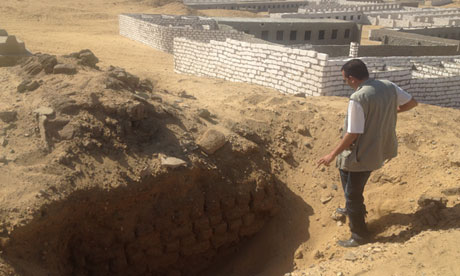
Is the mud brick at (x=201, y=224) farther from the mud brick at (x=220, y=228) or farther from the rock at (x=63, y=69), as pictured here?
the rock at (x=63, y=69)

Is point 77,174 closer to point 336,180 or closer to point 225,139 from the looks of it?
point 225,139

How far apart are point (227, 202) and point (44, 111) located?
6.87 ft

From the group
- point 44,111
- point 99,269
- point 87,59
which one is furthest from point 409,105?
point 87,59

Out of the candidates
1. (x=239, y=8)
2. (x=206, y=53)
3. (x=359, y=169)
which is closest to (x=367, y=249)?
(x=359, y=169)

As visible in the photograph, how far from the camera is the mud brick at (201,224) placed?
14.4 ft

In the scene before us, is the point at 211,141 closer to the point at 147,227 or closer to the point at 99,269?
the point at 147,227

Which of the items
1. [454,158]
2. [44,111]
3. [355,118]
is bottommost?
[454,158]

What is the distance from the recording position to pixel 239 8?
3130 cm

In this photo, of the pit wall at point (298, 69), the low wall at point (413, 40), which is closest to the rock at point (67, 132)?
the pit wall at point (298, 69)

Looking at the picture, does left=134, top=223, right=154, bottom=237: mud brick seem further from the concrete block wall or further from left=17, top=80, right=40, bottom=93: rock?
the concrete block wall

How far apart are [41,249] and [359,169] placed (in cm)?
272

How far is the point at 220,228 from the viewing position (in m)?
4.56

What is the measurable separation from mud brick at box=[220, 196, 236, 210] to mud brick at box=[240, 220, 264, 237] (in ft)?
1.21

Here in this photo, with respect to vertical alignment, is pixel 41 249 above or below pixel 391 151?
below
